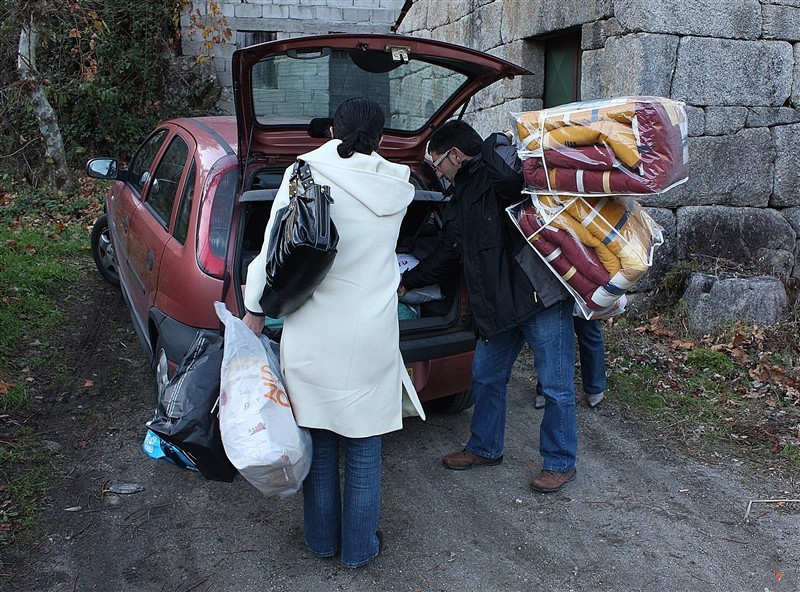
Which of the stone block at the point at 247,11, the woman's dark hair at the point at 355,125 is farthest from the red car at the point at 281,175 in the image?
the stone block at the point at 247,11

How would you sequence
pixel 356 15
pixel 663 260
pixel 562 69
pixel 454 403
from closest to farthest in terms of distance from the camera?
pixel 454 403, pixel 663 260, pixel 562 69, pixel 356 15

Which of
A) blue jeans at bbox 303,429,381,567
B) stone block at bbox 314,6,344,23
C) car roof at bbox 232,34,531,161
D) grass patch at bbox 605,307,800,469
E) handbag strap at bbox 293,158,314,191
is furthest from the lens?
stone block at bbox 314,6,344,23

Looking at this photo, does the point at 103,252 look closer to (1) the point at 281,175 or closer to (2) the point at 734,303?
(1) the point at 281,175

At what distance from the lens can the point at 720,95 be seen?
6367mm

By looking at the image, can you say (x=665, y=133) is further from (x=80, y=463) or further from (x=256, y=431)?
(x=80, y=463)

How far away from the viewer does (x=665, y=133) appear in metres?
3.10

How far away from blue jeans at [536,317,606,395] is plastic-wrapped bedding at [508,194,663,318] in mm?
1171

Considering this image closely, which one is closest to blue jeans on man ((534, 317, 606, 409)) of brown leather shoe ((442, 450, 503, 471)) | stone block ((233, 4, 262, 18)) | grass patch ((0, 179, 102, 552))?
brown leather shoe ((442, 450, 503, 471))

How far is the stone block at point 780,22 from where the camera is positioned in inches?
253

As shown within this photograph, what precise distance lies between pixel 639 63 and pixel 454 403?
3258mm

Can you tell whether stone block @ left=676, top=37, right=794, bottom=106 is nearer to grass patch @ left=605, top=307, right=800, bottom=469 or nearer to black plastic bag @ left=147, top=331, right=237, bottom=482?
grass patch @ left=605, top=307, right=800, bottom=469

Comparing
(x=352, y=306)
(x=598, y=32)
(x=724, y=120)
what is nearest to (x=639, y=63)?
(x=598, y=32)

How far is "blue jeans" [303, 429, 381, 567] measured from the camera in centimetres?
305

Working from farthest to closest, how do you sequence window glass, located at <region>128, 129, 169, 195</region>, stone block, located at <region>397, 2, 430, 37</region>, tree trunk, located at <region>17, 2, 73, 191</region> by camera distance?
stone block, located at <region>397, 2, 430, 37</region>
tree trunk, located at <region>17, 2, 73, 191</region>
window glass, located at <region>128, 129, 169, 195</region>
